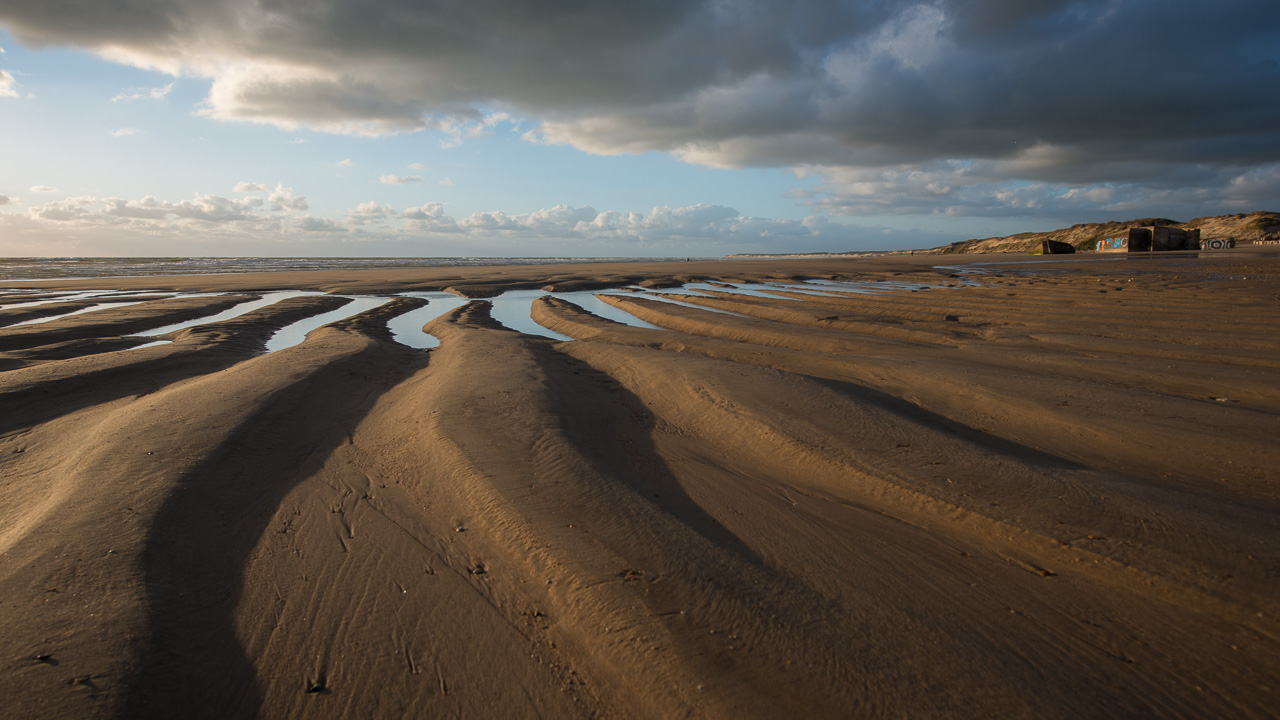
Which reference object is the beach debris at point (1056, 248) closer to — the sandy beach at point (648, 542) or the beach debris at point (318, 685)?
the sandy beach at point (648, 542)

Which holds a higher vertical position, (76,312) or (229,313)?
(76,312)

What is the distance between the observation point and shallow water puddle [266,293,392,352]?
12852mm

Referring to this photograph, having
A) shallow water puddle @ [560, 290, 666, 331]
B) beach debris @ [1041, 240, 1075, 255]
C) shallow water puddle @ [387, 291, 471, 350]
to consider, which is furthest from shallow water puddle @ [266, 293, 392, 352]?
beach debris @ [1041, 240, 1075, 255]

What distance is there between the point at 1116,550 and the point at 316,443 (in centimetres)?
A: 679

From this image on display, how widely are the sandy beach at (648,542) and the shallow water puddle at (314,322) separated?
4.46 meters

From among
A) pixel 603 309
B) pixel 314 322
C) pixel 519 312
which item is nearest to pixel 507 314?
pixel 519 312

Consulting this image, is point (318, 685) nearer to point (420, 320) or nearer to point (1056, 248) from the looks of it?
point (420, 320)

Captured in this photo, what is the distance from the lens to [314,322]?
54.0ft

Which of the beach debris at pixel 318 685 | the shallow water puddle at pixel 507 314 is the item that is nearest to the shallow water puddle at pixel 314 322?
the shallow water puddle at pixel 507 314

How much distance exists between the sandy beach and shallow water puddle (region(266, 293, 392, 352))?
446 cm

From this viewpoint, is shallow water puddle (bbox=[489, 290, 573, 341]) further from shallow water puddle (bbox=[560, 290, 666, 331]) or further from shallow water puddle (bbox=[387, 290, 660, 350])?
shallow water puddle (bbox=[560, 290, 666, 331])

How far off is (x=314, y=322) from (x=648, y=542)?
52.9ft

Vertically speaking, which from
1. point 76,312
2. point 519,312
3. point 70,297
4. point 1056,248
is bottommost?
point 519,312

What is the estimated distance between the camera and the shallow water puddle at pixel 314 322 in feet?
42.2
